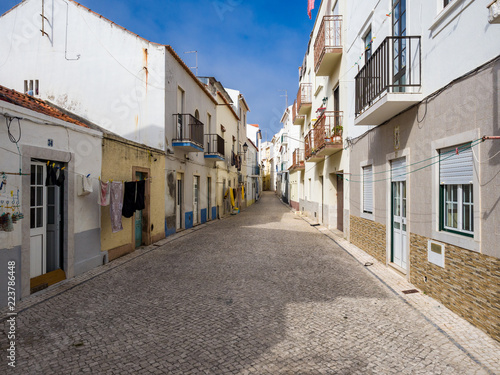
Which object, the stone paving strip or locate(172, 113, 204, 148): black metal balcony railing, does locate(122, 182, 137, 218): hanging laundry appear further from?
the stone paving strip

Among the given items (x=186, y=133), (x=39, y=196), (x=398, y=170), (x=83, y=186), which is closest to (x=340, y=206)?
(x=398, y=170)

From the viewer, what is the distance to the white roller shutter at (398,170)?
6243 mm

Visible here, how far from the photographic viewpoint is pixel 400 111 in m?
6.14

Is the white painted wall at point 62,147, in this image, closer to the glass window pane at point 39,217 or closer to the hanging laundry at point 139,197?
the glass window pane at point 39,217

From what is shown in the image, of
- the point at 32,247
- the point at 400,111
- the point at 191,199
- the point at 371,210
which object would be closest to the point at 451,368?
the point at 400,111

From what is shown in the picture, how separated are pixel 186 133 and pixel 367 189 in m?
7.35

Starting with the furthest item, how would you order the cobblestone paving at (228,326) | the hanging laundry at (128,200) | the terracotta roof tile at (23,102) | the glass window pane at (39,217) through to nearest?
the hanging laundry at (128,200), the glass window pane at (39,217), the terracotta roof tile at (23,102), the cobblestone paving at (228,326)

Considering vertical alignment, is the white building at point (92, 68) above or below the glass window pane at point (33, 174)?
above

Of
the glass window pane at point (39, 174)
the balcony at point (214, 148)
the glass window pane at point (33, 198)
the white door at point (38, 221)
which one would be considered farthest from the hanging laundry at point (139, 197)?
the balcony at point (214, 148)

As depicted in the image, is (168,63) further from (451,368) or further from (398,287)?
(451,368)

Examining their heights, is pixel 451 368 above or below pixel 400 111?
below

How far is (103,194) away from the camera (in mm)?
7074

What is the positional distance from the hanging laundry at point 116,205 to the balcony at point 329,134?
22.7ft

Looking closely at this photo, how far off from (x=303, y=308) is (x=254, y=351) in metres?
1.46
